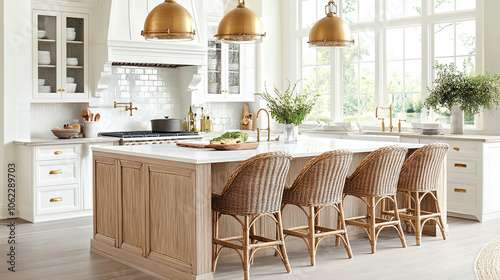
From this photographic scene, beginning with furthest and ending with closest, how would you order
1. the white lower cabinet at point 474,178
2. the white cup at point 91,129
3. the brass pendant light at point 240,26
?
the white cup at point 91,129 < the white lower cabinet at point 474,178 < the brass pendant light at point 240,26

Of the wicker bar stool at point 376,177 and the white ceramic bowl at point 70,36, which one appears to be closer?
the wicker bar stool at point 376,177

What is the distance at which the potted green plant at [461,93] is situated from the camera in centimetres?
715

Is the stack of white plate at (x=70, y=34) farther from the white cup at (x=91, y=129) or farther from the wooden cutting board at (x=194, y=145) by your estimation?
the wooden cutting board at (x=194, y=145)

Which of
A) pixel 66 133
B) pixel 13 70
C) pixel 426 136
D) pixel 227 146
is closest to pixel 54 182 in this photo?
pixel 66 133

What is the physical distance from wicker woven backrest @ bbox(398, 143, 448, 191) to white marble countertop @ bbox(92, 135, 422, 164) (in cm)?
28

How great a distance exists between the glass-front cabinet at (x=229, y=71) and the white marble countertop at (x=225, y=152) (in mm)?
3027

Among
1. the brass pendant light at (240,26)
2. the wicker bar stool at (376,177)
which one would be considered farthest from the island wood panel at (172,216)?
the wicker bar stool at (376,177)

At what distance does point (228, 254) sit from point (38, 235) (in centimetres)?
221

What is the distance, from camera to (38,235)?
6.34 metres

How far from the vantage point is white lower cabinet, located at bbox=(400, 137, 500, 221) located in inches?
271

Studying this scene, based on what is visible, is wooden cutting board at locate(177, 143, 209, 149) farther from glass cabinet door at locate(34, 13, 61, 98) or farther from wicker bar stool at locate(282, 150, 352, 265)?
glass cabinet door at locate(34, 13, 61, 98)

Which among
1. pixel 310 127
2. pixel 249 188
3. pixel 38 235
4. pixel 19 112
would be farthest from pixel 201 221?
pixel 310 127

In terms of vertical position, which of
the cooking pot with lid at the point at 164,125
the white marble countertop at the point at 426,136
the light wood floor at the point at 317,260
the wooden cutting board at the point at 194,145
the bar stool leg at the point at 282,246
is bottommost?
the light wood floor at the point at 317,260

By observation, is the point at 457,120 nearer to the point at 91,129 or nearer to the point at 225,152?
the point at 225,152
